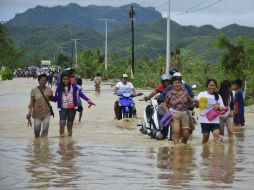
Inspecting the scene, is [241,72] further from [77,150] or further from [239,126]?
[77,150]

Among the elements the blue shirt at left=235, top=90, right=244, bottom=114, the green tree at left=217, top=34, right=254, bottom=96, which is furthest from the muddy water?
the green tree at left=217, top=34, right=254, bottom=96

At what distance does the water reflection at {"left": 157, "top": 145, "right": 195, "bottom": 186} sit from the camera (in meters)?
9.49

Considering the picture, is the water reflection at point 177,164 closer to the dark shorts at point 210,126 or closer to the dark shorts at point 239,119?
the dark shorts at point 210,126

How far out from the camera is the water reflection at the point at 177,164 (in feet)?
31.1

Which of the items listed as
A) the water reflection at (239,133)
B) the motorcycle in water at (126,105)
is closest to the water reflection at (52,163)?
the water reflection at (239,133)

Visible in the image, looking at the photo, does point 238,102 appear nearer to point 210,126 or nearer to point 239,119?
point 239,119

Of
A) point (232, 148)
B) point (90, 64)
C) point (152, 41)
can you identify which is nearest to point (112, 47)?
point (152, 41)

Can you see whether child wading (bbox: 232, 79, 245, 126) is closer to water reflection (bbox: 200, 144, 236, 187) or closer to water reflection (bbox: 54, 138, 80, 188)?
water reflection (bbox: 200, 144, 236, 187)

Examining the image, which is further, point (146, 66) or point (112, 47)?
point (112, 47)

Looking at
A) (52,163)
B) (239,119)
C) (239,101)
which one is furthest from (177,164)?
(239,119)

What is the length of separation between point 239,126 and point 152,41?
158 m

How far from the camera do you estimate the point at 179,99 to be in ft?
46.2

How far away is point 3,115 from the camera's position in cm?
2627

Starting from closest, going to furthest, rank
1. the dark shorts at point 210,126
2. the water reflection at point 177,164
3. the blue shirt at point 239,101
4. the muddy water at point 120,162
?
the muddy water at point 120,162, the water reflection at point 177,164, the dark shorts at point 210,126, the blue shirt at point 239,101
